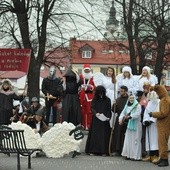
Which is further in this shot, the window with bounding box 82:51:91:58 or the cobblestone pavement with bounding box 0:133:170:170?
the window with bounding box 82:51:91:58

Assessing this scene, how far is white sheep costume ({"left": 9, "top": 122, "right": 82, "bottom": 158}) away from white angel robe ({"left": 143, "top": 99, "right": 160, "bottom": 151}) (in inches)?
60.3

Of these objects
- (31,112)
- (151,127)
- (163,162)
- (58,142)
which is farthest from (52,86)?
(163,162)

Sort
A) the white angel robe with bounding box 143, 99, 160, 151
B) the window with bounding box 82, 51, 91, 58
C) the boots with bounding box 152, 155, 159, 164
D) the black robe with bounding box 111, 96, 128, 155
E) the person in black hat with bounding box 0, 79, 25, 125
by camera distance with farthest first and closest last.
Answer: the window with bounding box 82, 51, 91, 58 → the person in black hat with bounding box 0, 79, 25, 125 → the black robe with bounding box 111, 96, 128, 155 → the white angel robe with bounding box 143, 99, 160, 151 → the boots with bounding box 152, 155, 159, 164

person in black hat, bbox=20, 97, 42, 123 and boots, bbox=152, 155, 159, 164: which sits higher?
person in black hat, bbox=20, 97, 42, 123

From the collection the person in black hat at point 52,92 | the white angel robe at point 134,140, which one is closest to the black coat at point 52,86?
the person in black hat at point 52,92

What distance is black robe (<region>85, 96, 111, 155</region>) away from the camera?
11.9 meters

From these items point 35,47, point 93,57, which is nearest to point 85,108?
point 35,47

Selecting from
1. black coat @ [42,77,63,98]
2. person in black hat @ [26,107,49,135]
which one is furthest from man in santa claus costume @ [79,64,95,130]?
person in black hat @ [26,107,49,135]

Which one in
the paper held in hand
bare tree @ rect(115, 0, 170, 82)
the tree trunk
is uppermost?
bare tree @ rect(115, 0, 170, 82)

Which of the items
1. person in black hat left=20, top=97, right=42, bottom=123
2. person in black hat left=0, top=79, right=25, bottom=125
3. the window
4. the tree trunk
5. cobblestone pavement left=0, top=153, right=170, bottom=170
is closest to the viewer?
Answer: cobblestone pavement left=0, top=153, right=170, bottom=170

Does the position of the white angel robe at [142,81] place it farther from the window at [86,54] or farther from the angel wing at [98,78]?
the window at [86,54]

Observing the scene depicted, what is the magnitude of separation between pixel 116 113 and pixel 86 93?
260cm

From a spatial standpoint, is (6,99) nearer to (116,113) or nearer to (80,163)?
(116,113)

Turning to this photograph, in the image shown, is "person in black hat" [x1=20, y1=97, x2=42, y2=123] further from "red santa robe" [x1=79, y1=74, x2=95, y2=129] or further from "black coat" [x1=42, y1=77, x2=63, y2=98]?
"black coat" [x1=42, y1=77, x2=63, y2=98]
